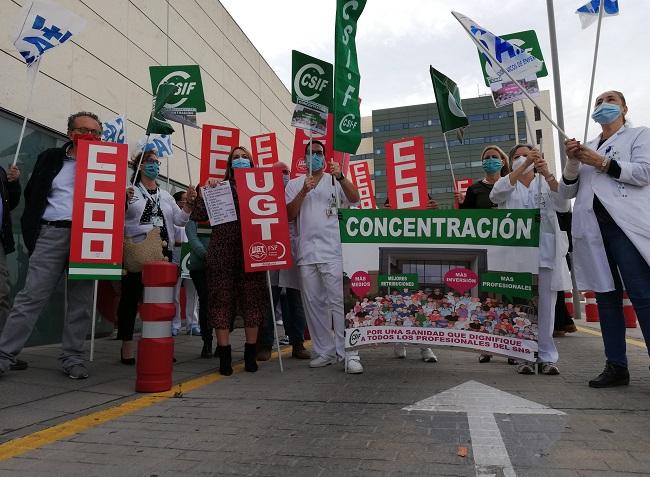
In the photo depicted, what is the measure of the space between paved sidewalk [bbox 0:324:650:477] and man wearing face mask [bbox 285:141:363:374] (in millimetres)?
479

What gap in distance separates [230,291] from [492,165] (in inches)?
116

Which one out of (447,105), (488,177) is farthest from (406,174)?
(488,177)

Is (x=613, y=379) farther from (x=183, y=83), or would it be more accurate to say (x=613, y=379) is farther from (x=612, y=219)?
(x=183, y=83)

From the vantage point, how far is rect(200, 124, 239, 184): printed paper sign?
562 centimetres

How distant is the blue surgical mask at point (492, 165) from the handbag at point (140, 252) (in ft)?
11.1

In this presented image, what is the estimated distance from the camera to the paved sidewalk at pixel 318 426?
81.8 inches

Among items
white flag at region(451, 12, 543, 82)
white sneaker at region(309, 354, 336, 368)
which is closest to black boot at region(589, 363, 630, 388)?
white sneaker at region(309, 354, 336, 368)

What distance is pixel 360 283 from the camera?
14.2ft

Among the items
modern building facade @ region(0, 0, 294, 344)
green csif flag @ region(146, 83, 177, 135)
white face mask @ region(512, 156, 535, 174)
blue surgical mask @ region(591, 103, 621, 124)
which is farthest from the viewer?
modern building facade @ region(0, 0, 294, 344)

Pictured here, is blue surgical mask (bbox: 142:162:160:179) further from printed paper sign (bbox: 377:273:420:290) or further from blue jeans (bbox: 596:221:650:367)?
blue jeans (bbox: 596:221:650:367)

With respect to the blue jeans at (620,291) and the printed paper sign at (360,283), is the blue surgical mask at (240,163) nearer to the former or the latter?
the printed paper sign at (360,283)

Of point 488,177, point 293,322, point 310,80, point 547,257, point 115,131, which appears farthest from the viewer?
point 115,131

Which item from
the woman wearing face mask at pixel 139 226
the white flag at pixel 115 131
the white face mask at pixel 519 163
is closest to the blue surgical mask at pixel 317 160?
the woman wearing face mask at pixel 139 226

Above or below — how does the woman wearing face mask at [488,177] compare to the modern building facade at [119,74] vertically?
below
